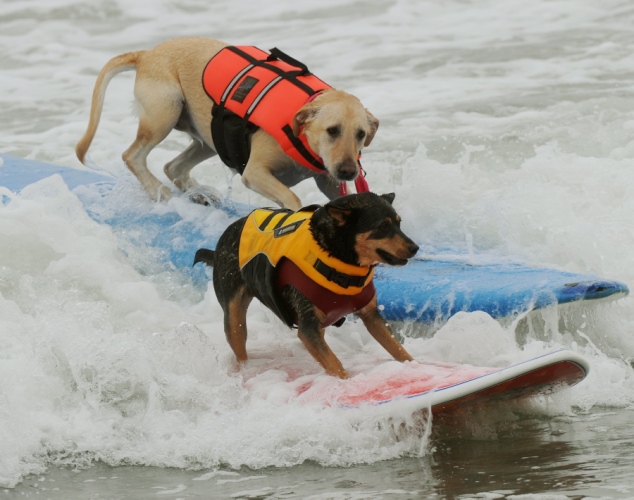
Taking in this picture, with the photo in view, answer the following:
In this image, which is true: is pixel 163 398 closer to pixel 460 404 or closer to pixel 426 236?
pixel 460 404

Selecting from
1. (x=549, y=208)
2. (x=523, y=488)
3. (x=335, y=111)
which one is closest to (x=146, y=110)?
(x=335, y=111)

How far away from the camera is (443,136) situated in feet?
33.2

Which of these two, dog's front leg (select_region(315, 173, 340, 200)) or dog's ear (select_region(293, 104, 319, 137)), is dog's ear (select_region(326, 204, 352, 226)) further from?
dog's front leg (select_region(315, 173, 340, 200))

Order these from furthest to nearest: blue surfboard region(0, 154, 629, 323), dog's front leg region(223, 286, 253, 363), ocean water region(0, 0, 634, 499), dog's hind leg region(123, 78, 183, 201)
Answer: dog's hind leg region(123, 78, 183, 201), blue surfboard region(0, 154, 629, 323), dog's front leg region(223, 286, 253, 363), ocean water region(0, 0, 634, 499)

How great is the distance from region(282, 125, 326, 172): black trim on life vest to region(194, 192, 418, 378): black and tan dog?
1394mm

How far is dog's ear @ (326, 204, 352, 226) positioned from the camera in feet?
14.6

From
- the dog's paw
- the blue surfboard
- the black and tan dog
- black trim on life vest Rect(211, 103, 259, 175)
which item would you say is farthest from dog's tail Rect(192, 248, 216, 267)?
the dog's paw

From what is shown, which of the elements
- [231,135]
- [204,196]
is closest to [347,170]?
[231,135]

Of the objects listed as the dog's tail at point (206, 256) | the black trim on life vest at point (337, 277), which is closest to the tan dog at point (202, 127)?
the dog's tail at point (206, 256)

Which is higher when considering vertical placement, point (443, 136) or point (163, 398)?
point (443, 136)

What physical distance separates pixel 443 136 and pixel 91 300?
4.98m

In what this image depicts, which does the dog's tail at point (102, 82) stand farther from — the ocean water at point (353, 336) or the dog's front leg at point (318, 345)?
the dog's front leg at point (318, 345)

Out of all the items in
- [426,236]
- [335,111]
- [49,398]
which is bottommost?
[49,398]

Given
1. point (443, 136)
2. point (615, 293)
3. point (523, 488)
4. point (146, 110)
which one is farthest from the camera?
point (443, 136)
